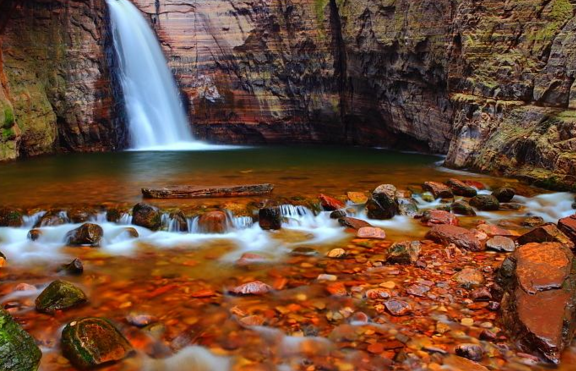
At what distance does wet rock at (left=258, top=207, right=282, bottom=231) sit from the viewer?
7641 mm

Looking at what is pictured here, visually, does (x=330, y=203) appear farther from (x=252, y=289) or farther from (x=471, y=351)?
(x=471, y=351)

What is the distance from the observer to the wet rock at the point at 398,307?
439cm

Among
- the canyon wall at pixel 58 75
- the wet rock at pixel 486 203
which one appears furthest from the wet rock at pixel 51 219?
the canyon wall at pixel 58 75

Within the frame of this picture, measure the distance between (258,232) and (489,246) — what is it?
10.8 feet

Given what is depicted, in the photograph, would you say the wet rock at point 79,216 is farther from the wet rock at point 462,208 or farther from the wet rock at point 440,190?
the wet rock at point 440,190

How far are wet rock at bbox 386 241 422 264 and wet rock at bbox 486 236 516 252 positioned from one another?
1035 mm

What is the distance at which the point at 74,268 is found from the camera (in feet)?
18.6

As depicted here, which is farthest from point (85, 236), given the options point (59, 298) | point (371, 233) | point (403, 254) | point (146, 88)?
point (146, 88)

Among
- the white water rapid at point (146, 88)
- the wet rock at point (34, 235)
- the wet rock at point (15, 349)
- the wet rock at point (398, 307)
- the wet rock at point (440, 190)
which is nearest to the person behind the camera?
the wet rock at point (15, 349)

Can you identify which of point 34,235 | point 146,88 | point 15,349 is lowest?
point 34,235

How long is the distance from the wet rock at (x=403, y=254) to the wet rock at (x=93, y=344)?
3.13m

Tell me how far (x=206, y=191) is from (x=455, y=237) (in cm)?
463

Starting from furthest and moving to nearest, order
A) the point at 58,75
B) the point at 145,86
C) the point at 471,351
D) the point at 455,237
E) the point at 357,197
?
1. the point at 145,86
2. the point at 58,75
3. the point at 357,197
4. the point at 455,237
5. the point at 471,351

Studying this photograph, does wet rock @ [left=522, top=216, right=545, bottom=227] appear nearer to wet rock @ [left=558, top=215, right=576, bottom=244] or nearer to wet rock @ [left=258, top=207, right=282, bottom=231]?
wet rock @ [left=558, top=215, right=576, bottom=244]
